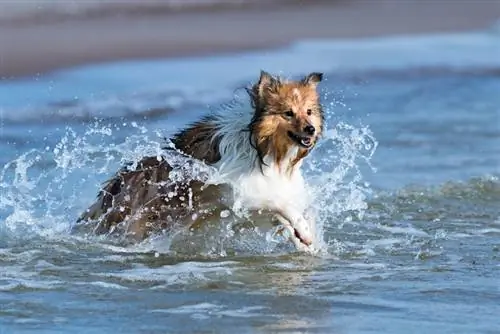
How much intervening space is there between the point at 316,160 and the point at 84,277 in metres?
3.86

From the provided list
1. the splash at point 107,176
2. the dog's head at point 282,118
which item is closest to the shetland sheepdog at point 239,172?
the dog's head at point 282,118

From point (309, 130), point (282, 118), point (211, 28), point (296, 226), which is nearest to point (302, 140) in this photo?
point (309, 130)

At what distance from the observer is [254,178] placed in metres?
8.77

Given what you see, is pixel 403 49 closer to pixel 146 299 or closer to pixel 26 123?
pixel 26 123

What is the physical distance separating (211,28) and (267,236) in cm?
1150

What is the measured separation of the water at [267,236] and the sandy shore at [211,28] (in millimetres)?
1468

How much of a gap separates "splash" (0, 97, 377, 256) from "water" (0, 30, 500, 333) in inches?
0.8

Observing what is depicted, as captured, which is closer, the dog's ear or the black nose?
the black nose

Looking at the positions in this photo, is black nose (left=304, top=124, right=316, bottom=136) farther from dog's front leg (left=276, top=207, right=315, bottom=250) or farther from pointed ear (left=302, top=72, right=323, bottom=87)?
dog's front leg (left=276, top=207, right=315, bottom=250)

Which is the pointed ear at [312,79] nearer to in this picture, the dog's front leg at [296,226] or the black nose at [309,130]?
the black nose at [309,130]

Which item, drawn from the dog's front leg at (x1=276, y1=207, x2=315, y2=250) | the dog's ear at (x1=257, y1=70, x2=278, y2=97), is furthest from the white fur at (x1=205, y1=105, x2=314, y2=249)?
the dog's ear at (x1=257, y1=70, x2=278, y2=97)

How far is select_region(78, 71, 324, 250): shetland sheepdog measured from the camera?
28.5 feet

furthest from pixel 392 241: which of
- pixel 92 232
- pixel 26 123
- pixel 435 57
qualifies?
pixel 435 57

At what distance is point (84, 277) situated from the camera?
8039mm
